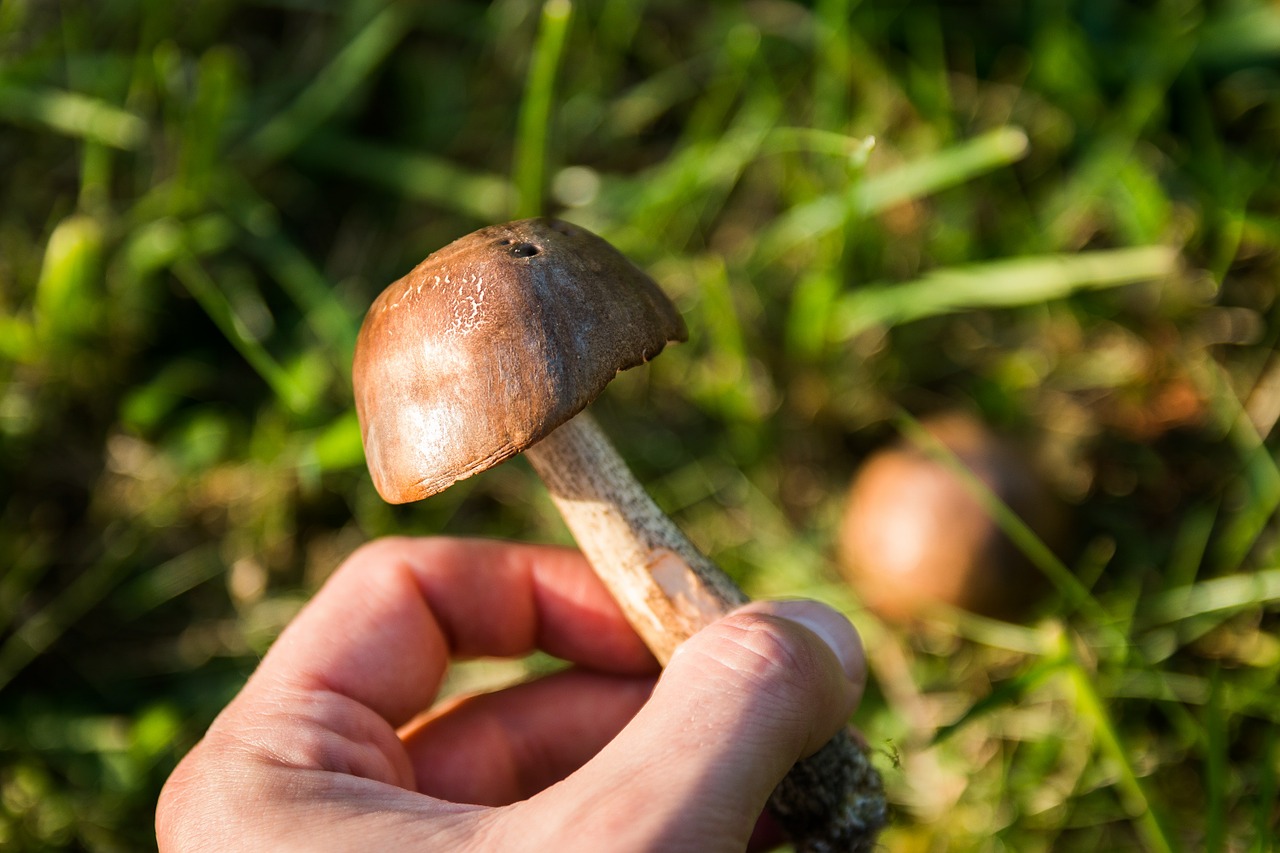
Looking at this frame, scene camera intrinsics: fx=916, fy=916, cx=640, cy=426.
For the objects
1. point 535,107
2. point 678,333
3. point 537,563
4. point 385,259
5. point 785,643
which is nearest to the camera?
point 785,643

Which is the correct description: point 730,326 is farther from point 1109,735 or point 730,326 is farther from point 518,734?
point 1109,735

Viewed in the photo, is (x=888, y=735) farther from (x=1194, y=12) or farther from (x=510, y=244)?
(x=1194, y=12)

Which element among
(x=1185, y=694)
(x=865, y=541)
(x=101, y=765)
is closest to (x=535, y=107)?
(x=865, y=541)

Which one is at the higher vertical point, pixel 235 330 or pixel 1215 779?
pixel 235 330

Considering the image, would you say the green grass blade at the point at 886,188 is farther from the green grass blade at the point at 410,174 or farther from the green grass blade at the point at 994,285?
the green grass blade at the point at 410,174

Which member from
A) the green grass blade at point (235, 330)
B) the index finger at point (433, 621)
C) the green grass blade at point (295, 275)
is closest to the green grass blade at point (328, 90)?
the green grass blade at point (295, 275)

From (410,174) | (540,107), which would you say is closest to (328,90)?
(410,174)

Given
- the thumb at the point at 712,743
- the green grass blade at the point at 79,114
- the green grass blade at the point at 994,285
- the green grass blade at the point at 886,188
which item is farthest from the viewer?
the green grass blade at the point at 79,114

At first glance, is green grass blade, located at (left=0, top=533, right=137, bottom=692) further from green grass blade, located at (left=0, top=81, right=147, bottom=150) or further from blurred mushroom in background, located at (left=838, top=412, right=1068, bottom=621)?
blurred mushroom in background, located at (left=838, top=412, right=1068, bottom=621)
